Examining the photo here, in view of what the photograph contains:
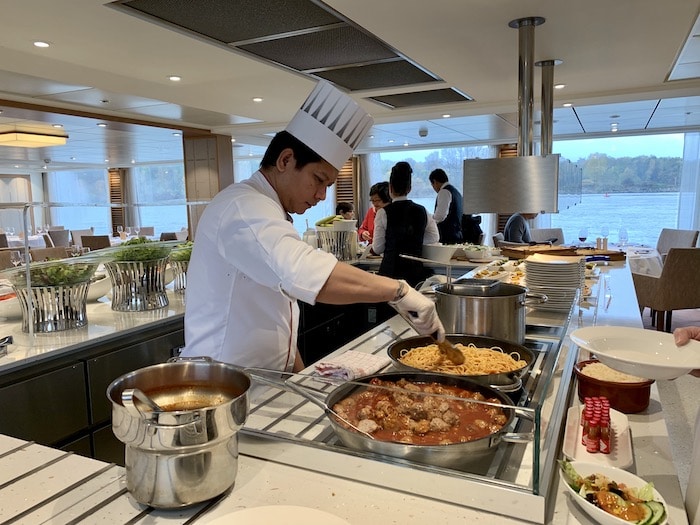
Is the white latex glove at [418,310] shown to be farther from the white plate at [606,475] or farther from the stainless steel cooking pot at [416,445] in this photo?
the white plate at [606,475]

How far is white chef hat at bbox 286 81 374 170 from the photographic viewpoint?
138cm

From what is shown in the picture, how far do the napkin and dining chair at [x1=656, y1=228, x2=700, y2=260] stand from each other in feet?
19.3

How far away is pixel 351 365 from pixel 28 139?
20.3 ft

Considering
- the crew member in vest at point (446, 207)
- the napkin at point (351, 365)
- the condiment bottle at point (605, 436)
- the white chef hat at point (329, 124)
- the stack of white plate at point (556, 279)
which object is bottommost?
the condiment bottle at point (605, 436)

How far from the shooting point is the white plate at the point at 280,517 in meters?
0.73

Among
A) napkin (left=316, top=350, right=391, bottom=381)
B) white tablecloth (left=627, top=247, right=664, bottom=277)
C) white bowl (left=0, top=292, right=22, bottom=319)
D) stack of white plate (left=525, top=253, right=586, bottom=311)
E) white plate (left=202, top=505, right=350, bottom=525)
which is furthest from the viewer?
white tablecloth (left=627, top=247, right=664, bottom=277)

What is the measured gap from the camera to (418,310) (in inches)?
A: 46.3

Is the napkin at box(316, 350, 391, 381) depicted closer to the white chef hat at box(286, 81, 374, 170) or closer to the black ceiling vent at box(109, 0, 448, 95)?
the white chef hat at box(286, 81, 374, 170)

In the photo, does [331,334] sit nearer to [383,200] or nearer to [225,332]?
[383,200]

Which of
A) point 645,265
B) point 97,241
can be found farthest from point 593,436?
point 97,241

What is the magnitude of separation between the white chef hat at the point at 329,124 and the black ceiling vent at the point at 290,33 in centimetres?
95

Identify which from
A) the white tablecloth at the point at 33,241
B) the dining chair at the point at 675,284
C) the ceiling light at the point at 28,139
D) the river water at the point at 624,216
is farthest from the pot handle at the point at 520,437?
the white tablecloth at the point at 33,241

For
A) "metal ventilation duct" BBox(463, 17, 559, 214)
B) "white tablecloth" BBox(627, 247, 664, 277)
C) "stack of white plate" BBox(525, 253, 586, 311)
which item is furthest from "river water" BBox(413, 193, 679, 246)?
"stack of white plate" BBox(525, 253, 586, 311)

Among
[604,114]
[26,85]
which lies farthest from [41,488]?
[604,114]
